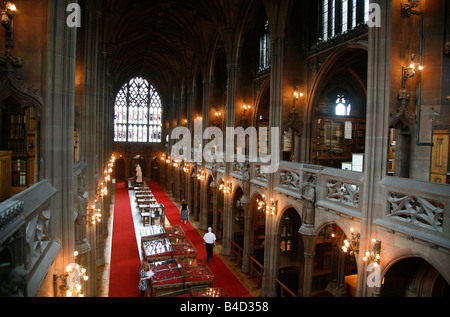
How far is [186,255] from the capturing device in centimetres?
1280

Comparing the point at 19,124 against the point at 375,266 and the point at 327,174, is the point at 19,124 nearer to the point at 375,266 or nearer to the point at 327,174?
the point at 327,174

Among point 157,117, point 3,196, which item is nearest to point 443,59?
point 3,196

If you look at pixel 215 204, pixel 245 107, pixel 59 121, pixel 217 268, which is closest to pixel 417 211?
pixel 59 121

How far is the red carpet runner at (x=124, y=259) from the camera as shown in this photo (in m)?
11.8

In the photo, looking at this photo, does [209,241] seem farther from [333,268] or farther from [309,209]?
[309,209]

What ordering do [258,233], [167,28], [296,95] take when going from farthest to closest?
[167,28], [258,233], [296,95]

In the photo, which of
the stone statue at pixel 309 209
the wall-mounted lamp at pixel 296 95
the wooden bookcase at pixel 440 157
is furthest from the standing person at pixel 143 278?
the wooden bookcase at pixel 440 157

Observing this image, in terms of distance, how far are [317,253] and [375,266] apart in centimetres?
705

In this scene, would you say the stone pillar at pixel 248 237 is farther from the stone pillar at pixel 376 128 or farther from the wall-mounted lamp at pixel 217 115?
the wall-mounted lamp at pixel 217 115

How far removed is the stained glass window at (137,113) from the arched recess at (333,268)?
105 ft

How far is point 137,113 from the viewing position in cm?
4091

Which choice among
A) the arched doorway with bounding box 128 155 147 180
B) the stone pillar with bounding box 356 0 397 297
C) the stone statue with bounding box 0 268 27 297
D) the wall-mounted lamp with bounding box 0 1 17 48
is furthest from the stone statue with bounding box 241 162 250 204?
the arched doorway with bounding box 128 155 147 180

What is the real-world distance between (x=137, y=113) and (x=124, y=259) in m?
29.3

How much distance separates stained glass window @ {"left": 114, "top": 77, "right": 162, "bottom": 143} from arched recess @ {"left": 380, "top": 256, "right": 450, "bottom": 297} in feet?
122
